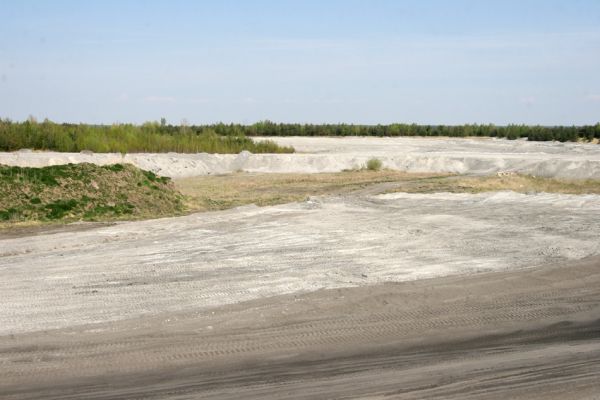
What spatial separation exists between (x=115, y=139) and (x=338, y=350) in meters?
35.5

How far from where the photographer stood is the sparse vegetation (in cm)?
3931

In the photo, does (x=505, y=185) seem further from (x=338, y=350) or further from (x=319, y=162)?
(x=338, y=350)

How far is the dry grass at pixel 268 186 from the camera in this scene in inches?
1056

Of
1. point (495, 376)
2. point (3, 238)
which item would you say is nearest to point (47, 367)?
point (495, 376)

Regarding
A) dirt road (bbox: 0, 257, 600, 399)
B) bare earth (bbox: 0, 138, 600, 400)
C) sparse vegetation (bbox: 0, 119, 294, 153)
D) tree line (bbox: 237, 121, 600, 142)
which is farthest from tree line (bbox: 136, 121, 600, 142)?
dirt road (bbox: 0, 257, 600, 399)

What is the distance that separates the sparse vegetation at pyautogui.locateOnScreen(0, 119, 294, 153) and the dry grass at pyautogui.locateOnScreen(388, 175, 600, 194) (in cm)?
1680

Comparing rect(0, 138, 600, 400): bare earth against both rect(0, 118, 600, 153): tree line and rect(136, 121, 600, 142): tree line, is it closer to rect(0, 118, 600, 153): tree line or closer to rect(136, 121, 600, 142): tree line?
rect(0, 118, 600, 153): tree line

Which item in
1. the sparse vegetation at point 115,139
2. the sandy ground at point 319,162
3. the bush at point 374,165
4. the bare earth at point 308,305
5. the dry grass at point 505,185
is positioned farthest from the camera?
the bush at point 374,165

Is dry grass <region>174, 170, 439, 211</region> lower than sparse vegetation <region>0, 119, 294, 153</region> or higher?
lower

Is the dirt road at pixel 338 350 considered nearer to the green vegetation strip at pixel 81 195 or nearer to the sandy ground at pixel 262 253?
the sandy ground at pixel 262 253

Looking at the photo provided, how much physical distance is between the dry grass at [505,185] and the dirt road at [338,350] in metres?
16.8

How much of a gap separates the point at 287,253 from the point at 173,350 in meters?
6.58

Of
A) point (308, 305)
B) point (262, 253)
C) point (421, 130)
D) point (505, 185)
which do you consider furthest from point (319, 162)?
point (421, 130)

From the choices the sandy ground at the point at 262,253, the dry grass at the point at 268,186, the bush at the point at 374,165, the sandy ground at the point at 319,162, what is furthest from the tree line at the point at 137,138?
the sandy ground at the point at 262,253
